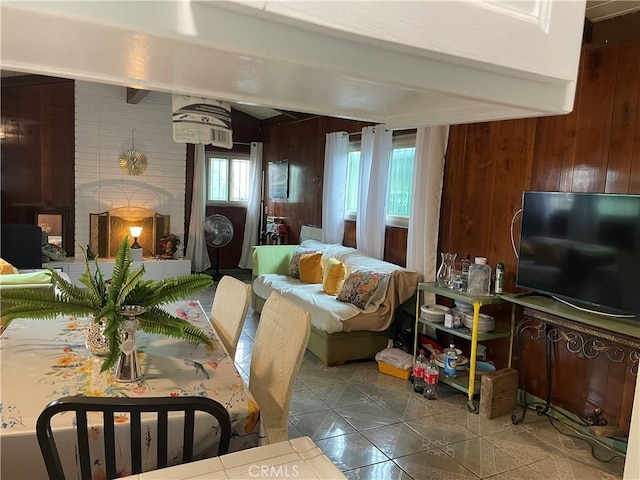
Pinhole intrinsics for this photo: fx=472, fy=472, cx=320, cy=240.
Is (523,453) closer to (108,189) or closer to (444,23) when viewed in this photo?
(444,23)

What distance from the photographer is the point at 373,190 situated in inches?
184

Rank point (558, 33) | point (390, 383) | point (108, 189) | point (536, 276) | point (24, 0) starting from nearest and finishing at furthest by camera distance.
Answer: point (24, 0) < point (558, 33) < point (536, 276) < point (390, 383) < point (108, 189)

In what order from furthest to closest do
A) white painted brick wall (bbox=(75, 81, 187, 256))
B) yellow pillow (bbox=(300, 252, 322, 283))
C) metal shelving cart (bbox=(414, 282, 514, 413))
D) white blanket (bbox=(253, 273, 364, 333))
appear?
white painted brick wall (bbox=(75, 81, 187, 256))
yellow pillow (bbox=(300, 252, 322, 283))
white blanket (bbox=(253, 273, 364, 333))
metal shelving cart (bbox=(414, 282, 514, 413))

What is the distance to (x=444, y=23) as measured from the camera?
434 millimetres

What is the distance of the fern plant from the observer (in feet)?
4.79

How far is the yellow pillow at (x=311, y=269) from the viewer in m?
4.99

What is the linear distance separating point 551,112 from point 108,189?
671 cm

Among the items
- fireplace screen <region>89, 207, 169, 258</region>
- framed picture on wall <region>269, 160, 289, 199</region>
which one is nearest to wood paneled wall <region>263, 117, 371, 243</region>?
framed picture on wall <region>269, 160, 289, 199</region>

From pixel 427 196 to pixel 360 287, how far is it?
948 millimetres

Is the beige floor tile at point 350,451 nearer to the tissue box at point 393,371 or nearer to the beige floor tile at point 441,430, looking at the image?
the beige floor tile at point 441,430

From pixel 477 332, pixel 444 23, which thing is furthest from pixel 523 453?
pixel 444 23

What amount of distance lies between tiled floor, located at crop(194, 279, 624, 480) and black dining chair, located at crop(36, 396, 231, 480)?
1478 millimetres

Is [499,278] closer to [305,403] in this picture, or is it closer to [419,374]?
[419,374]

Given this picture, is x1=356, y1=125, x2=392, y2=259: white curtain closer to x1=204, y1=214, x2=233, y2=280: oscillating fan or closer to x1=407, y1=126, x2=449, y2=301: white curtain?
x1=407, y1=126, x2=449, y2=301: white curtain
